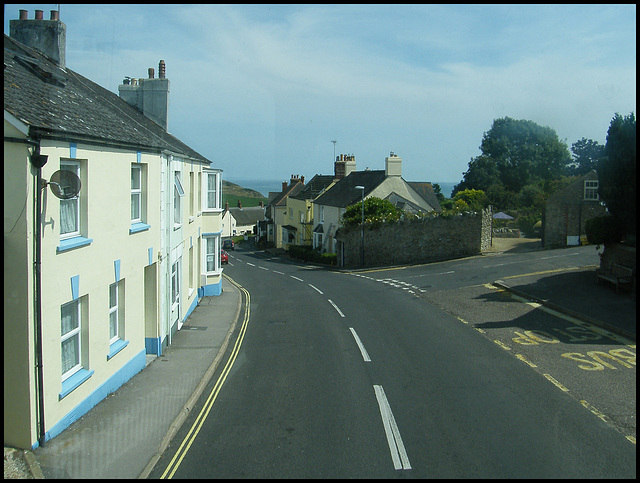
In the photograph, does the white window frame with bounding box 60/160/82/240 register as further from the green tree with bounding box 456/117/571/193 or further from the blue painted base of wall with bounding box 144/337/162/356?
the green tree with bounding box 456/117/571/193

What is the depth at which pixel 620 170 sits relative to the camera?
14234mm

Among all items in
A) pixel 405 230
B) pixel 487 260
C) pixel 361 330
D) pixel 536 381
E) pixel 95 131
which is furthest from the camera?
pixel 405 230

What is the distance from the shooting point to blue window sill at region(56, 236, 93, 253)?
746cm

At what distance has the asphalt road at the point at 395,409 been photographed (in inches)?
251

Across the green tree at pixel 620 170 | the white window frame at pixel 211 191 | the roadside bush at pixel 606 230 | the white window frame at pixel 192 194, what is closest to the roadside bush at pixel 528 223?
the roadside bush at pixel 606 230

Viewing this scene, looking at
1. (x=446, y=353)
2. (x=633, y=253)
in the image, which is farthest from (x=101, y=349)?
(x=633, y=253)

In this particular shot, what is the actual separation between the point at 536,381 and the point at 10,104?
9398 millimetres

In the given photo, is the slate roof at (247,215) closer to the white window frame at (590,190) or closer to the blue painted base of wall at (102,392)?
the white window frame at (590,190)

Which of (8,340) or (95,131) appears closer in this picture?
(8,340)

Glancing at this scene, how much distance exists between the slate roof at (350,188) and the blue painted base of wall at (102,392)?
33280 millimetres

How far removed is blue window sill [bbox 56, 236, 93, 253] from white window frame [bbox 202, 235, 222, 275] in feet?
44.1

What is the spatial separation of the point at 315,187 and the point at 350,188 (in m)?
10.6

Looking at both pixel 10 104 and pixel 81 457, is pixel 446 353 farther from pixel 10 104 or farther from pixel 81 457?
pixel 10 104

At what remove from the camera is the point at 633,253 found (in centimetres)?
1496
